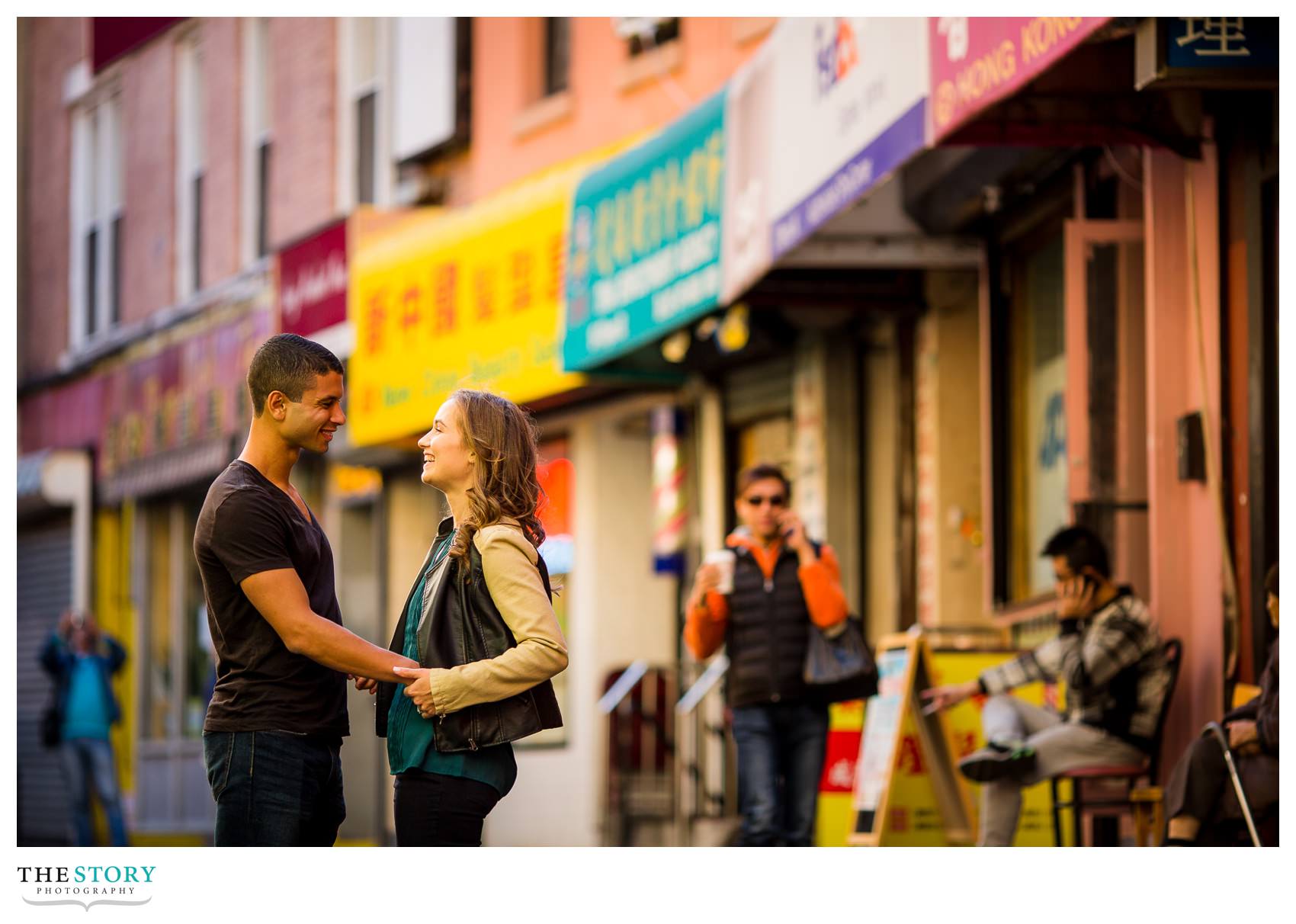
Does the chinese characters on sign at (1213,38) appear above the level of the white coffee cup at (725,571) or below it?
above

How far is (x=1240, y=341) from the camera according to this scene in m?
9.78

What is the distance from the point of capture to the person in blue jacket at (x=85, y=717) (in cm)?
1719

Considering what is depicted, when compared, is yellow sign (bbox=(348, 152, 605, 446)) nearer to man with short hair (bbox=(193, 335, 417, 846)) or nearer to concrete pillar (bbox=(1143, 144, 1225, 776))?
concrete pillar (bbox=(1143, 144, 1225, 776))

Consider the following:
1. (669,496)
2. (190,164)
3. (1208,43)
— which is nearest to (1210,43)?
(1208,43)

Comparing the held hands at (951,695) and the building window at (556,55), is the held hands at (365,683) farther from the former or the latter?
the building window at (556,55)

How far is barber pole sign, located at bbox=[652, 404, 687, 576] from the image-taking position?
56.2ft

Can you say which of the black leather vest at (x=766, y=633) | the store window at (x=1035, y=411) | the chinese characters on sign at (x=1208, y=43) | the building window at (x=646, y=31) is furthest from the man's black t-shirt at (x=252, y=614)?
the building window at (x=646, y=31)

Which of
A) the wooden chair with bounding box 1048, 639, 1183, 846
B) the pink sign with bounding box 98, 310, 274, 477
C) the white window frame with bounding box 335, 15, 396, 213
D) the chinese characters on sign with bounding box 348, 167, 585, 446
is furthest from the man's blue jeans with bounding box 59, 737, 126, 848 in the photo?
the wooden chair with bounding box 1048, 639, 1183, 846

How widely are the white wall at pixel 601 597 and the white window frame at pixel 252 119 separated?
680 cm

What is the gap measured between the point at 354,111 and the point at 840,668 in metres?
12.8
